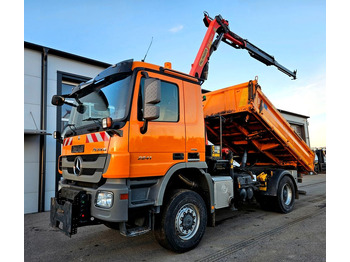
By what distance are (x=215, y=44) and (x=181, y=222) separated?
4.29 m

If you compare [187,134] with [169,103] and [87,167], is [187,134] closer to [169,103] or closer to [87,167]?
[169,103]

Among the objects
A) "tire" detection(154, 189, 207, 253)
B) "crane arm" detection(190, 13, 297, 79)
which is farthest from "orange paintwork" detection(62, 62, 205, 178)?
"crane arm" detection(190, 13, 297, 79)

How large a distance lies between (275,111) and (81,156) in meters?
4.54

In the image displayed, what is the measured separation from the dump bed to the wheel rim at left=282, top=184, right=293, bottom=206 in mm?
716

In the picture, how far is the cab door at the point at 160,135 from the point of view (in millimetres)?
3348

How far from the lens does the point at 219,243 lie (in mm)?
4145

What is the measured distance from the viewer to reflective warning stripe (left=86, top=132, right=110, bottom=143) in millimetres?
3308

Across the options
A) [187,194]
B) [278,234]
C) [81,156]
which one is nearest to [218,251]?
[187,194]

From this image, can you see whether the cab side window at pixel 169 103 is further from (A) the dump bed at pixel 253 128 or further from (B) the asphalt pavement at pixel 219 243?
(B) the asphalt pavement at pixel 219 243

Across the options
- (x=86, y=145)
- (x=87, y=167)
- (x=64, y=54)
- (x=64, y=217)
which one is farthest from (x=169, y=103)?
(x=64, y=54)

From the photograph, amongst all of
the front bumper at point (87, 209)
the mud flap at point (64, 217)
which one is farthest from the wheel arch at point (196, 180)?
the mud flap at point (64, 217)

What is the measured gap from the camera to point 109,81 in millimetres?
3773

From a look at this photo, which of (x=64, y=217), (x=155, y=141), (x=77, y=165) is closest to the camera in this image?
(x=64, y=217)

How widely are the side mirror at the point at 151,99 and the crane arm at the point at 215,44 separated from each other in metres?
2.25
